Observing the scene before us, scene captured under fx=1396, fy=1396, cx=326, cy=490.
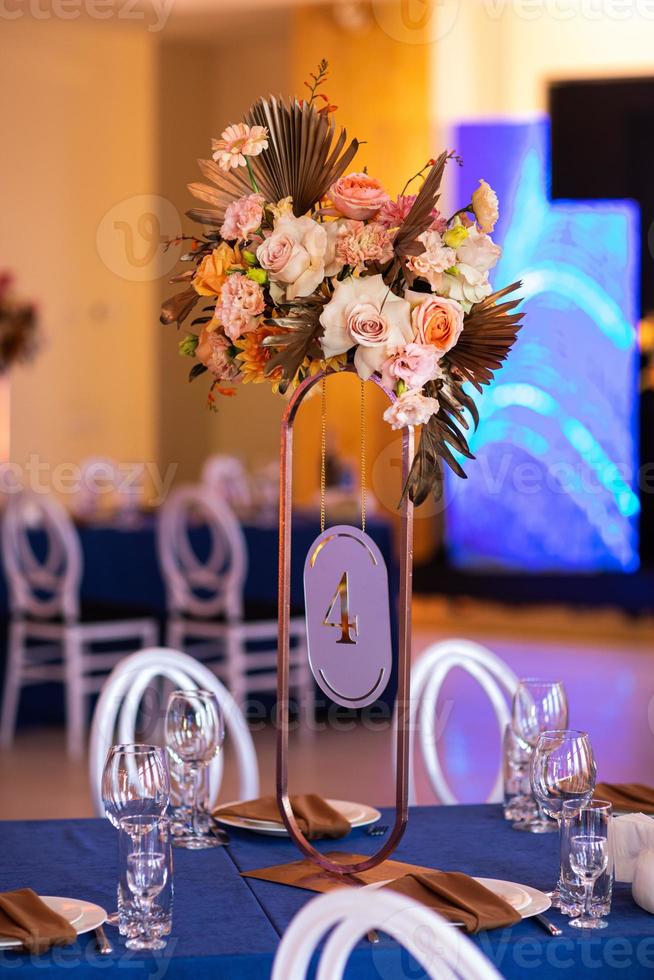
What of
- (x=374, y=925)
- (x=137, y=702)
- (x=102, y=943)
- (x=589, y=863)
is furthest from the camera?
(x=137, y=702)

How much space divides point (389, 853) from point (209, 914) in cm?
25

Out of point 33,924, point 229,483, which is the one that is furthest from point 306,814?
point 229,483

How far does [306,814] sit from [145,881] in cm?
49

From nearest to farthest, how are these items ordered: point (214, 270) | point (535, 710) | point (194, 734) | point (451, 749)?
point (214, 270), point (194, 734), point (535, 710), point (451, 749)

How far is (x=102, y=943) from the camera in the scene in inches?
62.6

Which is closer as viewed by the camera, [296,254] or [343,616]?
[296,254]

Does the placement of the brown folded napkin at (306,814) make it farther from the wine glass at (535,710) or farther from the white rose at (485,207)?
the white rose at (485,207)

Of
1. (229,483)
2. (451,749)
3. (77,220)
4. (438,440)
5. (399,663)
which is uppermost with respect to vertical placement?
(77,220)

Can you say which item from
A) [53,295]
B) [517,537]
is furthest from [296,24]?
[517,537]

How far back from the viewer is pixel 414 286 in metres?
1.77

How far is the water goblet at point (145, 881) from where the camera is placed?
1621 mm

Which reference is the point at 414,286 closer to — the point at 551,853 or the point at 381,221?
the point at 381,221

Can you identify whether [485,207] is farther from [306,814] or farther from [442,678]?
[442,678]

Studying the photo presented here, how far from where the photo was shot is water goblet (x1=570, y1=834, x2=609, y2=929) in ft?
5.53
